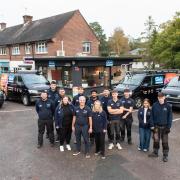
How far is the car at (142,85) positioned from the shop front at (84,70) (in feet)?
19.4

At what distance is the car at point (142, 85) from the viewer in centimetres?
1564

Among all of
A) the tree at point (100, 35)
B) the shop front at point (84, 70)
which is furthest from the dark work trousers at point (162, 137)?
the tree at point (100, 35)

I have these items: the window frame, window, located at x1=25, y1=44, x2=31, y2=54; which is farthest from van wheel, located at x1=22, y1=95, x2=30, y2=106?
window, located at x1=25, y1=44, x2=31, y2=54

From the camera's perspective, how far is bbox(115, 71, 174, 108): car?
1564 centimetres

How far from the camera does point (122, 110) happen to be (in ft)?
27.6

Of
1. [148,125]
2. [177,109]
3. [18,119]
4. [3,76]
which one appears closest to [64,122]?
[148,125]

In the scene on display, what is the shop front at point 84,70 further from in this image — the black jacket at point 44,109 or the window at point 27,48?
the black jacket at point 44,109

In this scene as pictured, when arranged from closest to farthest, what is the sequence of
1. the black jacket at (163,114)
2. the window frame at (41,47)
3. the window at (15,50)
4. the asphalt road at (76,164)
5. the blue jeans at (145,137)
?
the asphalt road at (76,164)
the black jacket at (163,114)
the blue jeans at (145,137)
the window frame at (41,47)
the window at (15,50)

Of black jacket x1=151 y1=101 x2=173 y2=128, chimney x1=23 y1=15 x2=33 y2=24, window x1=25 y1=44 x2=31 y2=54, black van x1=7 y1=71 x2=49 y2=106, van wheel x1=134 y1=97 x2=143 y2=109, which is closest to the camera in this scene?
black jacket x1=151 y1=101 x2=173 y2=128

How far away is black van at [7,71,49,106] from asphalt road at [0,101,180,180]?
732 centimetres

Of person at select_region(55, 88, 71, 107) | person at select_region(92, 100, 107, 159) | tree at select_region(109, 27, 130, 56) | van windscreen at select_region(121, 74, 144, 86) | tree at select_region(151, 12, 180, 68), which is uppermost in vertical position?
tree at select_region(109, 27, 130, 56)

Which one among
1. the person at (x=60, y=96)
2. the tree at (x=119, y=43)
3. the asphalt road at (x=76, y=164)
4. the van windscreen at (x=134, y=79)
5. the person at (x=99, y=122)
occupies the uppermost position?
the tree at (x=119, y=43)

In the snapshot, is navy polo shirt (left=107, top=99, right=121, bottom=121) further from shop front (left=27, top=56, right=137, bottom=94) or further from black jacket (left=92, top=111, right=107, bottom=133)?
shop front (left=27, top=56, right=137, bottom=94)

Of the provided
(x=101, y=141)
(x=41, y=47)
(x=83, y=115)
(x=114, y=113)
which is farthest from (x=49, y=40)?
(x=101, y=141)
